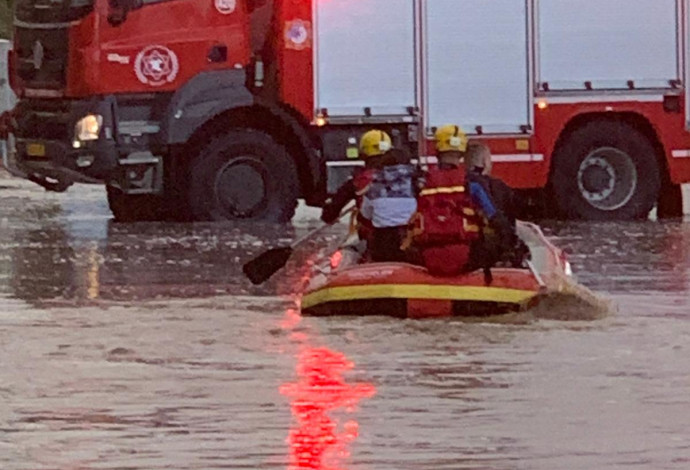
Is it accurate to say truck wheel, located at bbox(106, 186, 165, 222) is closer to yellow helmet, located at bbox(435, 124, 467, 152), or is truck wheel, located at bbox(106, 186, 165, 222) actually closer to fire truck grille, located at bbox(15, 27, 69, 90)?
fire truck grille, located at bbox(15, 27, 69, 90)

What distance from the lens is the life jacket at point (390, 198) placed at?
14.6 meters

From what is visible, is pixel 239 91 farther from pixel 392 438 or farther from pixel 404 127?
pixel 392 438

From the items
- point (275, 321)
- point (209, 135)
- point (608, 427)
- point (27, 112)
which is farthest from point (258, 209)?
point (608, 427)

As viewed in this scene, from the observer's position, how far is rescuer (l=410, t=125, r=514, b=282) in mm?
13422

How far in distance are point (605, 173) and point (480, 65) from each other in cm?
176

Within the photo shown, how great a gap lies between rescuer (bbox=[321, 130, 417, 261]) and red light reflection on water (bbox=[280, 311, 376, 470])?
8.05 feet

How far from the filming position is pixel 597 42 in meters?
23.1

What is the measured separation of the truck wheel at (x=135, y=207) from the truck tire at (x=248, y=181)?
1.36m

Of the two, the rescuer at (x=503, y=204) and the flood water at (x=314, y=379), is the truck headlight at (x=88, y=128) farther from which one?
the rescuer at (x=503, y=204)

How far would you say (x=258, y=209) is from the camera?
903 inches

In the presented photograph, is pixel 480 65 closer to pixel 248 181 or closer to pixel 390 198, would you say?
pixel 248 181

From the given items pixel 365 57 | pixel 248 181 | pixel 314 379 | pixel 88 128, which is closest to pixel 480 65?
pixel 365 57

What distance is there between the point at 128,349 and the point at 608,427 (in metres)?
3.64

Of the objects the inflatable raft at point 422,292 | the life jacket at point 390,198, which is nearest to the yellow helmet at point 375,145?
the life jacket at point 390,198
